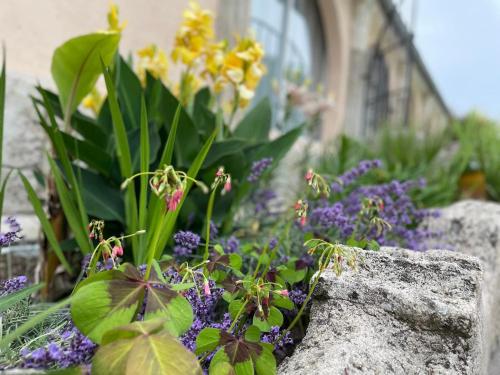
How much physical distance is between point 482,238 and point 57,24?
2343mm

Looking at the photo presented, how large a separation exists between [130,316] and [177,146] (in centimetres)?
93

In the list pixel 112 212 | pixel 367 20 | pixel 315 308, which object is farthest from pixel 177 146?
pixel 367 20

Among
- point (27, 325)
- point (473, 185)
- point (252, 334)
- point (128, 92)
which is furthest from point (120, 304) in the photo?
point (473, 185)

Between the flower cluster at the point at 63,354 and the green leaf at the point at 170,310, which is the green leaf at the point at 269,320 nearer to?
the green leaf at the point at 170,310

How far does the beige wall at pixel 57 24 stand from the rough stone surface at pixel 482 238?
180 cm

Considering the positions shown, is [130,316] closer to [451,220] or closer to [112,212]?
[112,212]

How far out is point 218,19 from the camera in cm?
355

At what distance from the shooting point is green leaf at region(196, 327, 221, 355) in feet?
2.75

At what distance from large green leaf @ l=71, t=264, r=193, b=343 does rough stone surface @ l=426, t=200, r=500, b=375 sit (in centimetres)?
106

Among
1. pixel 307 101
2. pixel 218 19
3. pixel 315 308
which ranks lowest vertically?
pixel 315 308

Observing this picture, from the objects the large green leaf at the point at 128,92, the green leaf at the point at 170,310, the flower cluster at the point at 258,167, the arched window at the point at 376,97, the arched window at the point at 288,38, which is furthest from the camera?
the arched window at the point at 376,97

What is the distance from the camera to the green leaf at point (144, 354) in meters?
0.66

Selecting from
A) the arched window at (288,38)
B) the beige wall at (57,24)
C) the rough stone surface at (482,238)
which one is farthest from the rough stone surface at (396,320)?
the arched window at (288,38)

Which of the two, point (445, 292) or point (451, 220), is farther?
point (451, 220)
